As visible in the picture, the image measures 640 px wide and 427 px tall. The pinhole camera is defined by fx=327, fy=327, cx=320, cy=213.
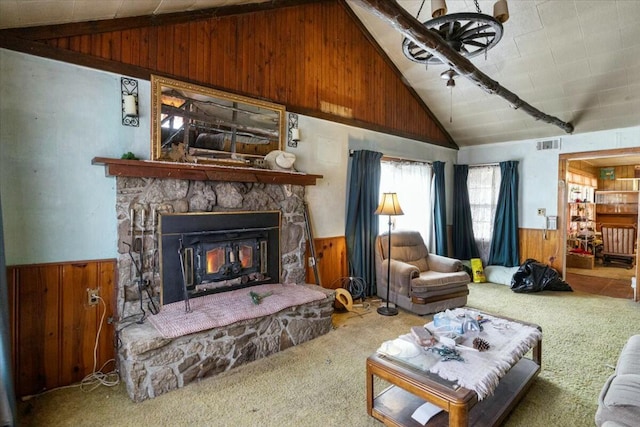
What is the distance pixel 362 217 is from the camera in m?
4.43

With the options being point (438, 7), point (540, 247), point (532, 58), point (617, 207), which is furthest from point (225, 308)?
point (617, 207)

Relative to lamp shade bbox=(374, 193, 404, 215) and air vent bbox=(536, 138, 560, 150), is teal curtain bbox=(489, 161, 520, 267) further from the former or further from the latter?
lamp shade bbox=(374, 193, 404, 215)

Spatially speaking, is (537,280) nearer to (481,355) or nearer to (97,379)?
(481,355)

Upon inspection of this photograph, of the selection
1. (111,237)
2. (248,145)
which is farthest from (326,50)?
(111,237)

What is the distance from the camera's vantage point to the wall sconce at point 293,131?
3.77 metres

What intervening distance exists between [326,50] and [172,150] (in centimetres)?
239

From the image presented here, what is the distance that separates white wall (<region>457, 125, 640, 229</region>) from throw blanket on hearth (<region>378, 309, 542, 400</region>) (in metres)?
3.76

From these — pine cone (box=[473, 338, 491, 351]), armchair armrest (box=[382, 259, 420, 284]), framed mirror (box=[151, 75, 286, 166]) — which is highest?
framed mirror (box=[151, 75, 286, 166])

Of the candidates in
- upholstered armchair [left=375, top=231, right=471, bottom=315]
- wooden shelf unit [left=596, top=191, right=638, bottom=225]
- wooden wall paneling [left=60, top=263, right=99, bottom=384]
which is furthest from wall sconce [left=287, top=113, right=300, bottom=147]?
wooden shelf unit [left=596, top=191, right=638, bottom=225]

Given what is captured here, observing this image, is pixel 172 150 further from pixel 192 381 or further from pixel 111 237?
pixel 192 381

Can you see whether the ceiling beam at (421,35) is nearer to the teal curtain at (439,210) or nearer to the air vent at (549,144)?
the teal curtain at (439,210)

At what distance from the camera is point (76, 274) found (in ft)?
8.19

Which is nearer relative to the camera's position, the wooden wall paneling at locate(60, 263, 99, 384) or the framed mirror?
the wooden wall paneling at locate(60, 263, 99, 384)

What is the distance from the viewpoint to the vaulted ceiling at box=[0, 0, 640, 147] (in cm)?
253
